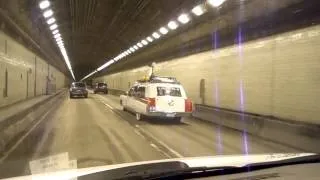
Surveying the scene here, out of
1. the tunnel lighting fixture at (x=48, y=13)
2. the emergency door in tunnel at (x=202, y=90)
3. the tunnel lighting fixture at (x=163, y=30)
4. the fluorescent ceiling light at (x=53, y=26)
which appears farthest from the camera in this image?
the fluorescent ceiling light at (x=53, y=26)

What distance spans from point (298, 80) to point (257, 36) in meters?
4.08

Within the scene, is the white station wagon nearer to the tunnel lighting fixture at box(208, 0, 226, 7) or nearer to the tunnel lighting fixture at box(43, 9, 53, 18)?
the tunnel lighting fixture at box(208, 0, 226, 7)

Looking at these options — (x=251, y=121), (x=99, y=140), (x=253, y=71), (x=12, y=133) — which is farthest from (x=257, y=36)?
(x=12, y=133)

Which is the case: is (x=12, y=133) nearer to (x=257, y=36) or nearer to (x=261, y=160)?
(x=257, y=36)

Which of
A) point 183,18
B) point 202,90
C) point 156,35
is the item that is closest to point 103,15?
point 183,18

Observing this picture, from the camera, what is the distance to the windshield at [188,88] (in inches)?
506

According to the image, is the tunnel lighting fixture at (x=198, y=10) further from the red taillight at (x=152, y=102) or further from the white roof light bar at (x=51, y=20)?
the white roof light bar at (x=51, y=20)

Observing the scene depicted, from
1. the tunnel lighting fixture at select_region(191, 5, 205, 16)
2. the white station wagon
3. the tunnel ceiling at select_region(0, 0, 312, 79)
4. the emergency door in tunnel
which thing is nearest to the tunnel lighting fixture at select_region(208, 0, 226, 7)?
the tunnel ceiling at select_region(0, 0, 312, 79)

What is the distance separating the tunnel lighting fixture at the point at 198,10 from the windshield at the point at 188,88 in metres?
0.09

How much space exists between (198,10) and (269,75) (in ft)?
14.6

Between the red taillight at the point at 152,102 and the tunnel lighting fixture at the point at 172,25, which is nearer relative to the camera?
the red taillight at the point at 152,102

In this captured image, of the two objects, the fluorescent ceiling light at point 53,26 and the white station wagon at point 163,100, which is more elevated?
the fluorescent ceiling light at point 53,26

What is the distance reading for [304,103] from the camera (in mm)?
15281

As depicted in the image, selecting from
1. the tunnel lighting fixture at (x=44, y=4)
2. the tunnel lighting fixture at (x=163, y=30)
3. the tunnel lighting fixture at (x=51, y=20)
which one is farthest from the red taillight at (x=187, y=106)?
the tunnel lighting fixture at (x=51, y=20)
